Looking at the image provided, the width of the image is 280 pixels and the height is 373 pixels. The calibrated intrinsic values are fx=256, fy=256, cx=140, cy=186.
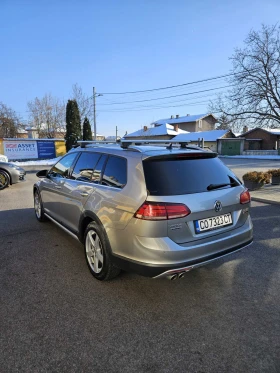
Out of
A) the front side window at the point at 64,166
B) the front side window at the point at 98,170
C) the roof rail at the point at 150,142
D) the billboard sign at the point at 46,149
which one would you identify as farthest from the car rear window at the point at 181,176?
the billboard sign at the point at 46,149

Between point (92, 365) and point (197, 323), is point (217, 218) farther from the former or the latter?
point (92, 365)

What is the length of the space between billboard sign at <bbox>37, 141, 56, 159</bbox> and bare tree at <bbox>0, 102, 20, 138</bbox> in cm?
2625

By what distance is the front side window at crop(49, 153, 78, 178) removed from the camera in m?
4.22

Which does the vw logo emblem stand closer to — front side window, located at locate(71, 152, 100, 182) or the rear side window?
the rear side window

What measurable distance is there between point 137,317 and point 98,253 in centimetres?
93

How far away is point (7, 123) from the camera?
44125mm

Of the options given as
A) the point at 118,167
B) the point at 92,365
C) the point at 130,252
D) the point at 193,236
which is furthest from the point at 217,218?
the point at 92,365

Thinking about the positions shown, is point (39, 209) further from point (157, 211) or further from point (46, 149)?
point (46, 149)

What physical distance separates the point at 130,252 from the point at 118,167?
100 cm

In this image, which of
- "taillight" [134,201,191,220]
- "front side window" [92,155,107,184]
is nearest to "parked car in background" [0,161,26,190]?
"front side window" [92,155,107,184]

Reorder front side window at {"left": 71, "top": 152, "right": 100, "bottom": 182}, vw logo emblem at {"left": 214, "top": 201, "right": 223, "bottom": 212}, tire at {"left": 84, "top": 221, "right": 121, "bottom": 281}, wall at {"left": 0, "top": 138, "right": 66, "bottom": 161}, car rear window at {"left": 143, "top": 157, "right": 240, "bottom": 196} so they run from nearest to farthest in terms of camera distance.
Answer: car rear window at {"left": 143, "top": 157, "right": 240, "bottom": 196}
vw logo emblem at {"left": 214, "top": 201, "right": 223, "bottom": 212}
tire at {"left": 84, "top": 221, "right": 121, "bottom": 281}
front side window at {"left": 71, "top": 152, "right": 100, "bottom": 182}
wall at {"left": 0, "top": 138, "right": 66, "bottom": 161}

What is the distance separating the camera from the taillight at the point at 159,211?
246 cm

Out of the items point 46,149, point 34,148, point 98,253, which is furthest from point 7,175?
point 46,149

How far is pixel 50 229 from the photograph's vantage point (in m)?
5.09
